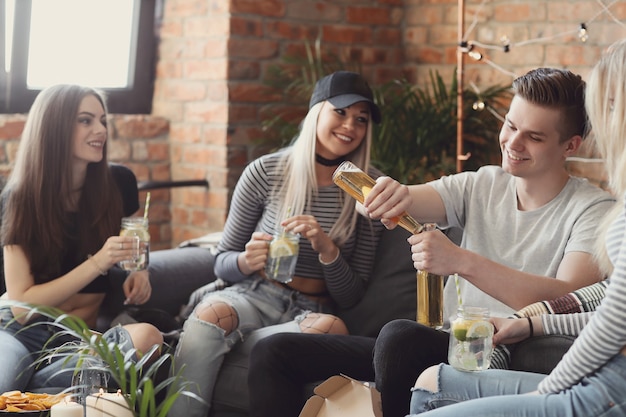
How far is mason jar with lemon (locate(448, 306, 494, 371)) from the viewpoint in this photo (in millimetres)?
2105

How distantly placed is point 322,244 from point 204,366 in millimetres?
513

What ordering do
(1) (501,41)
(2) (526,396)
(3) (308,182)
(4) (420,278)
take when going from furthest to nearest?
(1) (501,41), (3) (308,182), (4) (420,278), (2) (526,396)

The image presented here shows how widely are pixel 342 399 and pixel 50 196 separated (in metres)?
1.15

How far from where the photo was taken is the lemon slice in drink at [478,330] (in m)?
2.10

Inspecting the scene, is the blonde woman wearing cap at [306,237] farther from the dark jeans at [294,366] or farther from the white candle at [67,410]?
the white candle at [67,410]

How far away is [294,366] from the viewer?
2.73m

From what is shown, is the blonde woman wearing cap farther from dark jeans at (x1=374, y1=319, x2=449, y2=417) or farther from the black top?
dark jeans at (x1=374, y1=319, x2=449, y2=417)

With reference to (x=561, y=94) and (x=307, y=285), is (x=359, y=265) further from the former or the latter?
(x=561, y=94)

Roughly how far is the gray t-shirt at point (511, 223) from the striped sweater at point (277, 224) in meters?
0.44

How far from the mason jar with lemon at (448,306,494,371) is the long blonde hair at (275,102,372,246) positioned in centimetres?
99

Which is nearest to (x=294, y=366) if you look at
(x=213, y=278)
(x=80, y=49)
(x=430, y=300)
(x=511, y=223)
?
(x=430, y=300)

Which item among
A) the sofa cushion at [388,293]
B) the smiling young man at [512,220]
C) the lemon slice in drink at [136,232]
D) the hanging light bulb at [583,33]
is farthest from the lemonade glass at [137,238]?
the hanging light bulb at [583,33]

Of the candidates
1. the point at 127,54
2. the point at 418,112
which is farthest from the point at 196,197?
the point at 418,112

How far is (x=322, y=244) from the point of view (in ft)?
9.59
